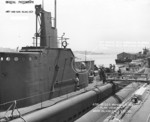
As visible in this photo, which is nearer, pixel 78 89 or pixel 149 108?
pixel 149 108

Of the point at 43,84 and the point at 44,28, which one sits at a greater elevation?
the point at 44,28

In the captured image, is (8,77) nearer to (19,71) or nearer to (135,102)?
(19,71)

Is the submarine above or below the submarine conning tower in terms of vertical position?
below

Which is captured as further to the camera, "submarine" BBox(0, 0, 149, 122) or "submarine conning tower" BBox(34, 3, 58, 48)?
"submarine conning tower" BBox(34, 3, 58, 48)

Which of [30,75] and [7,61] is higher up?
[7,61]

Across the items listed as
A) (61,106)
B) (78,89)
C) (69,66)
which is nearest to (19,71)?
(61,106)

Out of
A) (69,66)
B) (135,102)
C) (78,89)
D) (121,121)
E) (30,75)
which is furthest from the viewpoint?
(78,89)

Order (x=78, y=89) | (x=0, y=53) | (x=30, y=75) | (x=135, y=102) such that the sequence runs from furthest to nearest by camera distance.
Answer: (x=78, y=89) → (x=135, y=102) → (x=30, y=75) → (x=0, y=53)

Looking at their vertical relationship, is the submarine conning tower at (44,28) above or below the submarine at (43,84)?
above

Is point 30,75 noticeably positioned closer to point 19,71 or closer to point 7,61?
point 19,71

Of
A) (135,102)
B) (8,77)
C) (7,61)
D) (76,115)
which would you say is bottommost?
(76,115)

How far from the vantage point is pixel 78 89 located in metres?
15.4

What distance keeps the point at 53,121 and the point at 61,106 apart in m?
0.99

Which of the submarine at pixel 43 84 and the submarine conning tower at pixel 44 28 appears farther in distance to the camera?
the submarine conning tower at pixel 44 28
